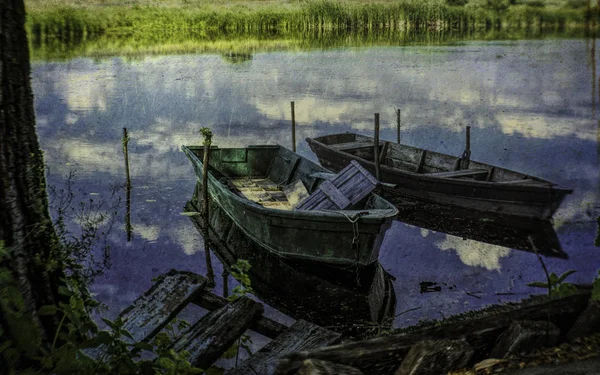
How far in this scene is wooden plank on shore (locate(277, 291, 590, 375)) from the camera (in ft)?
10.2

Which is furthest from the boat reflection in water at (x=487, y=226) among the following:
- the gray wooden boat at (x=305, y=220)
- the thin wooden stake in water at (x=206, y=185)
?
the thin wooden stake in water at (x=206, y=185)

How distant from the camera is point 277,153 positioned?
18.0 metres

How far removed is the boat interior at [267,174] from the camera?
49.0 ft

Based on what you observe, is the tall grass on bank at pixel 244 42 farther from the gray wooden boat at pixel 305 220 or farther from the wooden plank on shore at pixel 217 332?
the wooden plank on shore at pixel 217 332

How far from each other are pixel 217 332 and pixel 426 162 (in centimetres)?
Result: 1573

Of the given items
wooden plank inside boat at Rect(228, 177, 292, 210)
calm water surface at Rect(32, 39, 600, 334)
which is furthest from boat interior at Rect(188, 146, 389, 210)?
calm water surface at Rect(32, 39, 600, 334)

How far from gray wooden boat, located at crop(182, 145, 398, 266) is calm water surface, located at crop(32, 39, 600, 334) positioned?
1.13 metres

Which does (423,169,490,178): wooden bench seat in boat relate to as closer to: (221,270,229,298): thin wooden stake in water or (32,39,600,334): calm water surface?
(32,39,600,334): calm water surface

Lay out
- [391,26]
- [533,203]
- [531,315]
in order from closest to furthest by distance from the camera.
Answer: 1. [531,315]
2. [533,203]
3. [391,26]

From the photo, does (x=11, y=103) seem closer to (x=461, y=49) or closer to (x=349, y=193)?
(x=349, y=193)

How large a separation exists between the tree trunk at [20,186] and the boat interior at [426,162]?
44.3ft

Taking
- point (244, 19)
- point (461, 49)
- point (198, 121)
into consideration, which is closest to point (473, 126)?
point (198, 121)

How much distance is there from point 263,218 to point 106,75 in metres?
33.1

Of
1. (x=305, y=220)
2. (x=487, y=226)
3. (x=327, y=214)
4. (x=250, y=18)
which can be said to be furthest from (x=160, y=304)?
(x=250, y=18)
